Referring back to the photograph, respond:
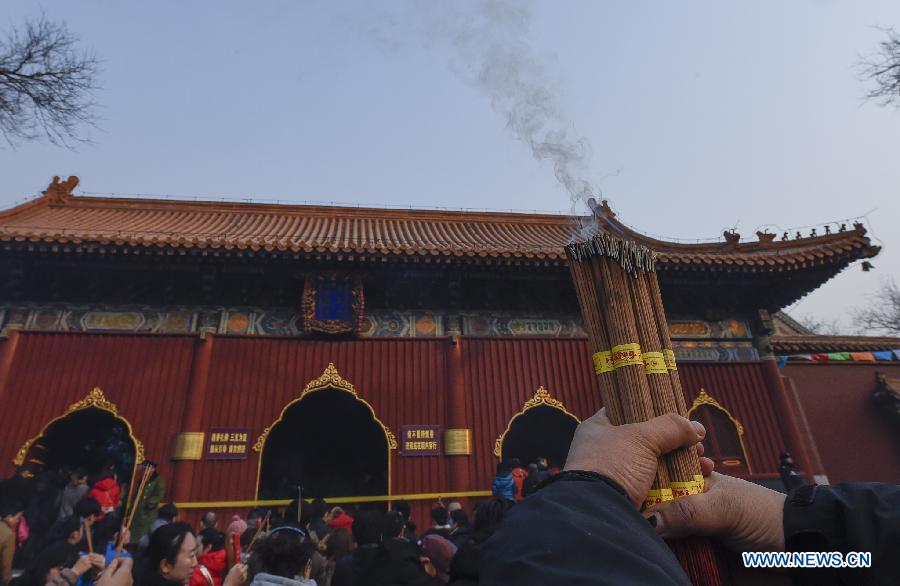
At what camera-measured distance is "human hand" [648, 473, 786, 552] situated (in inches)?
48.4

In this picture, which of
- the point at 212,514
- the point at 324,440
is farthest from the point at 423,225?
the point at 212,514

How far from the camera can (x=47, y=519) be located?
667 centimetres

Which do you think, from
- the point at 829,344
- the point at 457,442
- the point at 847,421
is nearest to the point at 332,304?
the point at 457,442

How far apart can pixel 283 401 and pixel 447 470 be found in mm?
2807

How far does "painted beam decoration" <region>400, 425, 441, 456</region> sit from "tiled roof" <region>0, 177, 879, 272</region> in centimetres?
277

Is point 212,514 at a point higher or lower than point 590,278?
lower

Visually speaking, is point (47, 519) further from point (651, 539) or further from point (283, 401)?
point (651, 539)

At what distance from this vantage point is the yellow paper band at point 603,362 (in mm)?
1509

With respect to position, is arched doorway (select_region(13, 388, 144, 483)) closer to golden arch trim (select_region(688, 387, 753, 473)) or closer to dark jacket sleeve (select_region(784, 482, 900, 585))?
golden arch trim (select_region(688, 387, 753, 473))

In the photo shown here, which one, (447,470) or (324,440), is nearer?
(447,470)

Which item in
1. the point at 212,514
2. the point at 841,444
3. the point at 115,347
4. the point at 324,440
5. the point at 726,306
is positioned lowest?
the point at 212,514

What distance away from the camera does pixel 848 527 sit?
3.69 feet

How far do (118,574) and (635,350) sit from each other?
97.5 inches

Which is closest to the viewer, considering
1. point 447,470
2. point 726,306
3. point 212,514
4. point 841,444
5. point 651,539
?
point 651,539
